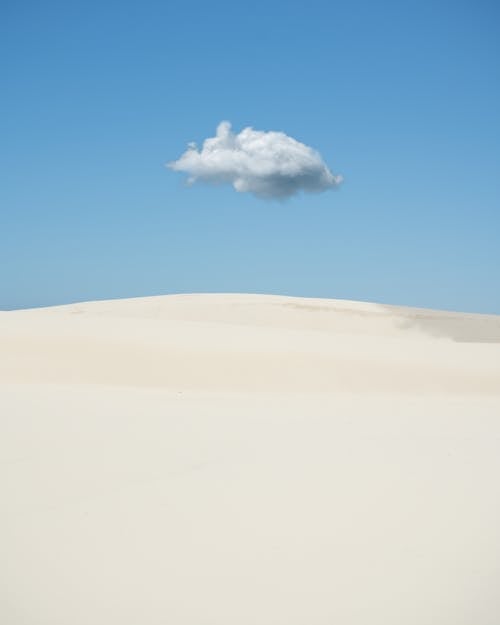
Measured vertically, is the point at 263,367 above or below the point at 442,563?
above

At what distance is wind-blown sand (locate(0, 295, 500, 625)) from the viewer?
6.78 feet

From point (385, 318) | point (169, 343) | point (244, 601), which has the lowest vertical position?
point (244, 601)

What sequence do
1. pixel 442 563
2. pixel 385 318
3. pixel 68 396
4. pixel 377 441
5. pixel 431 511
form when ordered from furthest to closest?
pixel 385 318
pixel 68 396
pixel 377 441
pixel 431 511
pixel 442 563

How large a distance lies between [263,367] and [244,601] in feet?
20.5

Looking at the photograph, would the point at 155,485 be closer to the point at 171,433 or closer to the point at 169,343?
the point at 171,433

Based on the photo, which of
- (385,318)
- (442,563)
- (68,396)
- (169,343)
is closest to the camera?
(442,563)

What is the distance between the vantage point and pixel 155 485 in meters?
3.18

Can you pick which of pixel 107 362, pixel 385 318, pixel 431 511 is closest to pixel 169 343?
pixel 107 362

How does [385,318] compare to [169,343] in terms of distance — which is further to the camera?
[385,318]

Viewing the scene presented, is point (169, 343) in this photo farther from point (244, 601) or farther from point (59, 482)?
point (244, 601)

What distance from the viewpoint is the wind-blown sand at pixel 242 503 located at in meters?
2.07

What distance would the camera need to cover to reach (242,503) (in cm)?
293

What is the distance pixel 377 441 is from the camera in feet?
14.6

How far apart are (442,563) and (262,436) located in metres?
2.23
